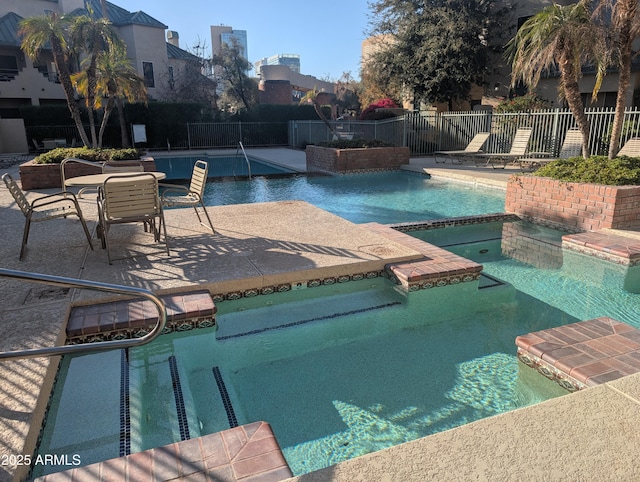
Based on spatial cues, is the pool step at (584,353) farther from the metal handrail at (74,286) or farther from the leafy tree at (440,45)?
the leafy tree at (440,45)

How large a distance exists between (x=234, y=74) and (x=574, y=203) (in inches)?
1131

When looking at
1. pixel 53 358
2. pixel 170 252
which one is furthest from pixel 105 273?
pixel 53 358

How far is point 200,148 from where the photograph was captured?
23812mm

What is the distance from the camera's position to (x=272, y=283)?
4184 millimetres

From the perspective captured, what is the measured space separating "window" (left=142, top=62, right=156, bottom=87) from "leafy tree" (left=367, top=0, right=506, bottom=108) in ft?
52.6

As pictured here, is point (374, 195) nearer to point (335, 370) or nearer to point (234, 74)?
point (335, 370)

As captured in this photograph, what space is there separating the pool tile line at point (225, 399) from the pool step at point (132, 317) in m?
0.46

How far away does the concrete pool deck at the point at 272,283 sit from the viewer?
1.89m

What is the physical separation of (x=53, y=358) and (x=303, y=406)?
158cm

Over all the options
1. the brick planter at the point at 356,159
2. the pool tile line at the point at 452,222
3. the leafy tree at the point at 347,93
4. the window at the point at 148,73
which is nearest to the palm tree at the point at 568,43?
the pool tile line at the point at 452,222

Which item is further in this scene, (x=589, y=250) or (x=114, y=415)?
(x=589, y=250)

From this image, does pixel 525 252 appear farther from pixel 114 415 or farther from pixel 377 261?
pixel 114 415

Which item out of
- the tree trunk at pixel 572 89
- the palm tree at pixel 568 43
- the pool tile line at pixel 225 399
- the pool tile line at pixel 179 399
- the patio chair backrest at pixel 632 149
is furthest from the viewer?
the patio chair backrest at pixel 632 149

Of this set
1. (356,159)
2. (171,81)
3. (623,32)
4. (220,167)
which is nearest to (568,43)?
(623,32)
